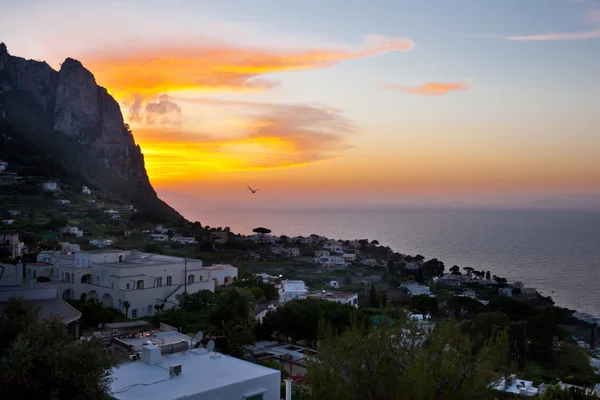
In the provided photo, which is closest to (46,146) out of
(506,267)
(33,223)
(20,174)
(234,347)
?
(20,174)

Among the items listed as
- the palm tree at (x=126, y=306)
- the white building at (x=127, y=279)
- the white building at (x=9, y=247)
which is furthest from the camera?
the white building at (x=9, y=247)

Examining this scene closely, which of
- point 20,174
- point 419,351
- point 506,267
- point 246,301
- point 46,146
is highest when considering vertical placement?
point 46,146

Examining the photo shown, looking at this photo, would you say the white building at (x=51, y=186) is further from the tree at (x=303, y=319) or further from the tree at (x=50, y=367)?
the tree at (x=50, y=367)

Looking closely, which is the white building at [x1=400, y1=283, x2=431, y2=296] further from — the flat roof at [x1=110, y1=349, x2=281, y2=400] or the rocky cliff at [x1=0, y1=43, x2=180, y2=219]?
the rocky cliff at [x1=0, y1=43, x2=180, y2=219]

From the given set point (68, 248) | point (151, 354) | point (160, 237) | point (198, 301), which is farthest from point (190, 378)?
point (160, 237)

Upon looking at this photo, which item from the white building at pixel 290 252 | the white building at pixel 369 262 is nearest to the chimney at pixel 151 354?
the white building at pixel 290 252

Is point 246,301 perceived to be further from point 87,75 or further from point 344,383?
point 87,75

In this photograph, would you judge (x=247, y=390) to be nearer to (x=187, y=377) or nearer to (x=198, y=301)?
(x=187, y=377)

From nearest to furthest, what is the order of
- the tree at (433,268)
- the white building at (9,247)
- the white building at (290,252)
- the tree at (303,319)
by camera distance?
the tree at (303,319) → the white building at (9,247) → the white building at (290,252) → the tree at (433,268)
